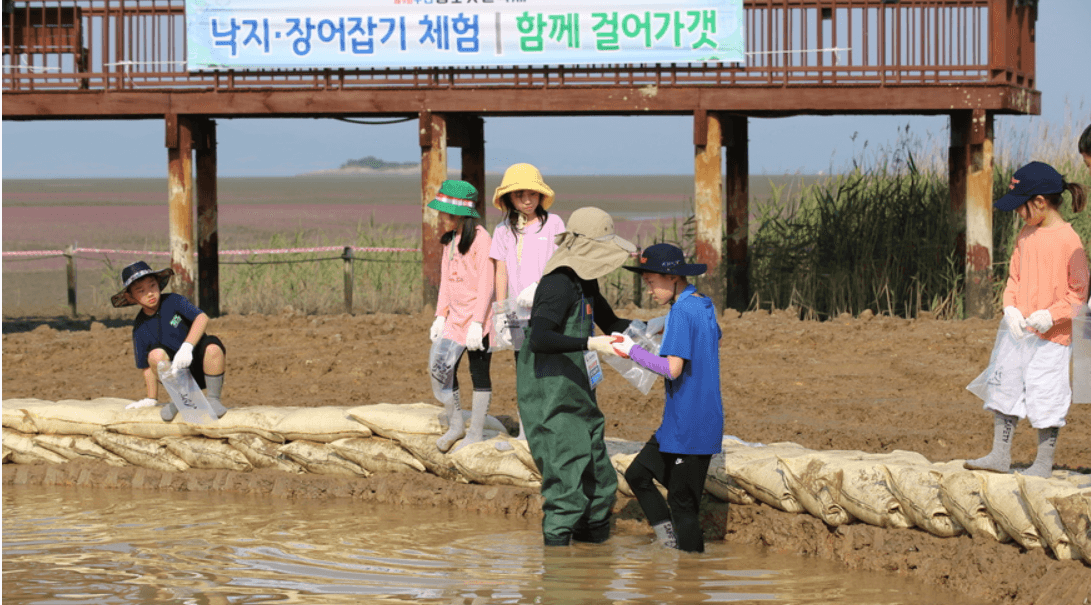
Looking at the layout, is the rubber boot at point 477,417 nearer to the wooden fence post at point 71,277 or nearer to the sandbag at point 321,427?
the sandbag at point 321,427

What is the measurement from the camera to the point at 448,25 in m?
13.1

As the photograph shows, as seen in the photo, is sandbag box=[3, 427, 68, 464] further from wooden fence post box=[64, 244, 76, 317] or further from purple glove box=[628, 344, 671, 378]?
wooden fence post box=[64, 244, 76, 317]

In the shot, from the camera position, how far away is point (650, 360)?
5.25 metres

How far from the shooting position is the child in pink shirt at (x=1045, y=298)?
17.7 feet

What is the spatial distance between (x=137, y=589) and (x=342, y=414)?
2.20 meters

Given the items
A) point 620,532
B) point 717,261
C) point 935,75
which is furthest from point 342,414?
point 935,75

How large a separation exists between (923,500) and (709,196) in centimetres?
783

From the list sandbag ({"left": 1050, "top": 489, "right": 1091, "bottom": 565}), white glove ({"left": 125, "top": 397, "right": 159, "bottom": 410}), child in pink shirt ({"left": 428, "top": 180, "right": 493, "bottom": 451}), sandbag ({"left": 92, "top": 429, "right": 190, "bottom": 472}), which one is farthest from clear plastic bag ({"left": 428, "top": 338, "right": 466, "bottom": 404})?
sandbag ({"left": 1050, "top": 489, "right": 1091, "bottom": 565})

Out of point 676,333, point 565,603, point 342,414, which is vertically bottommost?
point 565,603

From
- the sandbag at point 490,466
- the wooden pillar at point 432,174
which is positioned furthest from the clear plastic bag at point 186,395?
the wooden pillar at point 432,174

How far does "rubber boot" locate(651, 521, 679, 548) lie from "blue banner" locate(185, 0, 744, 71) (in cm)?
792

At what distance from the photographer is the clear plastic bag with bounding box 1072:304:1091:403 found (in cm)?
539

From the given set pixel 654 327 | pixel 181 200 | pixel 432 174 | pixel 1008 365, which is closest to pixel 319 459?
pixel 654 327

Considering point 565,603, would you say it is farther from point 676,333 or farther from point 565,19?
point 565,19
